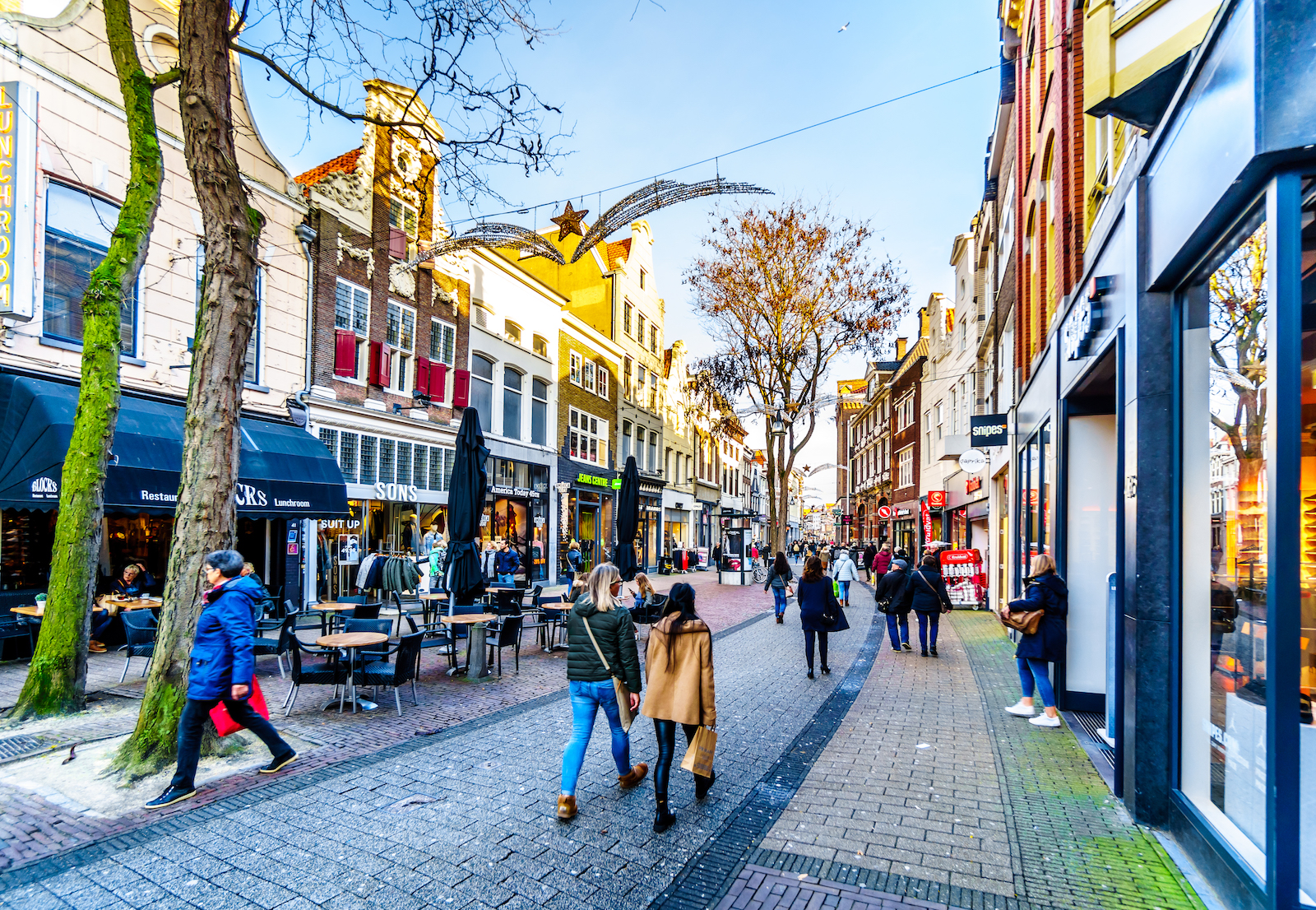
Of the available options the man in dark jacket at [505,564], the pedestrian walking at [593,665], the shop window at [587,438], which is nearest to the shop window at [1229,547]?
the pedestrian walking at [593,665]

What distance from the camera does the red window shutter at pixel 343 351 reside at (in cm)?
1616

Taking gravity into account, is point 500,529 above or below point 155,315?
below

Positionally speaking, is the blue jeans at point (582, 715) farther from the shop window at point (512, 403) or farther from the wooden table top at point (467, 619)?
the shop window at point (512, 403)

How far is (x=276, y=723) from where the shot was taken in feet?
23.0

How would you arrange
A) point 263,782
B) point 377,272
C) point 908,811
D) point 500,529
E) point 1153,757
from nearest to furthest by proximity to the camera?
point 1153,757
point 908,811
point 263,782
point 377,272
point 500,529

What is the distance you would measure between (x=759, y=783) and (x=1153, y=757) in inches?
103

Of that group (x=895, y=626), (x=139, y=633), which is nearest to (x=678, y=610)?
(x=139, y=633)

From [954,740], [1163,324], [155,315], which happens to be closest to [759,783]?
[954,740]

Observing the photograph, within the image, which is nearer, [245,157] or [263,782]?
[263,782]

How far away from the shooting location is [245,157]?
14227mm

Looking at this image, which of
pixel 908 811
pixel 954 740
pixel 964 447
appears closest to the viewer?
pixel 908 811

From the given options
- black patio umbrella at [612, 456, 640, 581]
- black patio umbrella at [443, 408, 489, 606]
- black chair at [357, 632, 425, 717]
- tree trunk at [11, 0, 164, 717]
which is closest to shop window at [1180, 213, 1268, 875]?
black chair at [357, 632, 425, 717]

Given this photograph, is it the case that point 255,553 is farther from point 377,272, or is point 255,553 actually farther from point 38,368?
point 377,272

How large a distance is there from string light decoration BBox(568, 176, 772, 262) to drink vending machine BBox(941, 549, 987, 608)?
10.8 m
